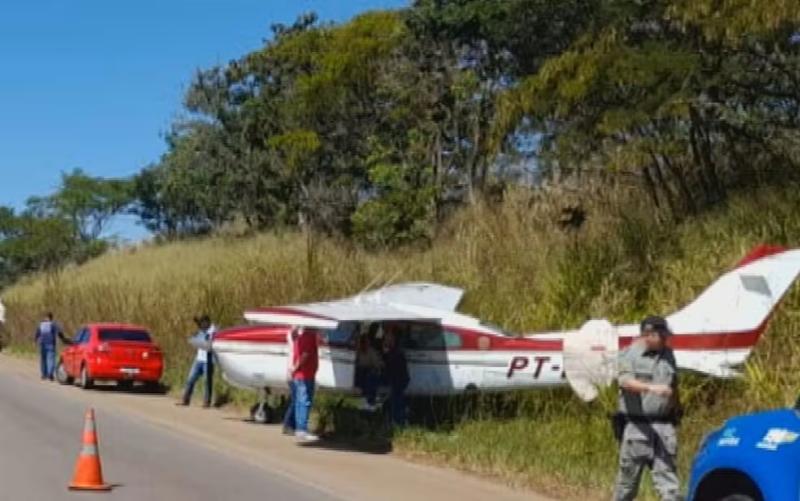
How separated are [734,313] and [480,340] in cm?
430

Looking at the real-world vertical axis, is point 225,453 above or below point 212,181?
below

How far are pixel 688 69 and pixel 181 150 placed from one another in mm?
44026

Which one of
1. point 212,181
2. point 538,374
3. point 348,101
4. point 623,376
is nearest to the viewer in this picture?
point 623,376

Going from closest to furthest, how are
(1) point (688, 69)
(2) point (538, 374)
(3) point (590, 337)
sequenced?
(3) point (590, 337)
(2) point (538, 374)
(1) point (688, 69)

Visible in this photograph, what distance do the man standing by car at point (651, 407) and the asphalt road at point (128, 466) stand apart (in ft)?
13.2

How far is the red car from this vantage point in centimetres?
3197

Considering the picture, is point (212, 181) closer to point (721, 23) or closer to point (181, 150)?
point (181, 150)

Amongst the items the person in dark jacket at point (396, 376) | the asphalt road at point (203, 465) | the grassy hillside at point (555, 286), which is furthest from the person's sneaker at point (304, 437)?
the grassy hillside at point (555, 286)

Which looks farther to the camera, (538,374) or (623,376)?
(538,374)

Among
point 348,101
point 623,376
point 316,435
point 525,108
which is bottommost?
point 316,435

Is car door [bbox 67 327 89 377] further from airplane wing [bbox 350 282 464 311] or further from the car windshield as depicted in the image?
airplane wing [bbox 350 282 464 311]

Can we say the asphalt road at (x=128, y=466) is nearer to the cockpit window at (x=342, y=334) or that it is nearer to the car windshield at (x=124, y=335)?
the cockpit window at (x=342, y=334)

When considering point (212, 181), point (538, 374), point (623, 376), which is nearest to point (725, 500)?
point (623, 376)

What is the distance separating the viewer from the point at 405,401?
20750 mm
